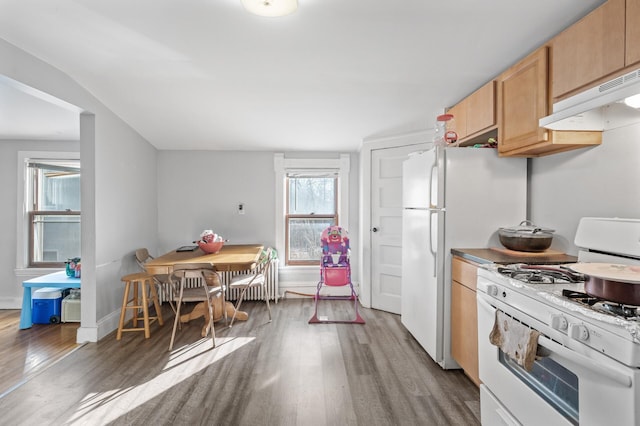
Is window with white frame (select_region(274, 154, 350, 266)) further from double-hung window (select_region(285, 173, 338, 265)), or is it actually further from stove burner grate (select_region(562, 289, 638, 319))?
stove burner grate (select_region(562, 289, 638, 319))

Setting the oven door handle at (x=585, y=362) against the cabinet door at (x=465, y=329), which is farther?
the cabinet door at (x=465, y=329)

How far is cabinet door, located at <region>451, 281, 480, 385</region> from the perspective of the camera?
219 centimetres

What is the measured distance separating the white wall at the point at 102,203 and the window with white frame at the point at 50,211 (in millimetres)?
1153

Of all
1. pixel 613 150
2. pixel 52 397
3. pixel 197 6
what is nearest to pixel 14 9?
pixel 197 6

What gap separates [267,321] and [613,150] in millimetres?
3291

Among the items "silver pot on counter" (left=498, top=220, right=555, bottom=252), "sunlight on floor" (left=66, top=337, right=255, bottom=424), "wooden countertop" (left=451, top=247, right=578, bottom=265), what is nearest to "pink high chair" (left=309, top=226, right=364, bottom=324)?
"sunlight on floor" (left=66, top=337, right=255, bottom=424)

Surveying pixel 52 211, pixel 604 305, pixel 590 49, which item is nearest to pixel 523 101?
pixel 590 49

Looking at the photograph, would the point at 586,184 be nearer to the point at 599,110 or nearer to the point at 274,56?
the point at 599,110

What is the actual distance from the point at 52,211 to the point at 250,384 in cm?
374

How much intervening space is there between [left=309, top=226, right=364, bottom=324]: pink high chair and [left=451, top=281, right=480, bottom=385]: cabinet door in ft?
4.44

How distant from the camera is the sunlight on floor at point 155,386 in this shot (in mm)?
2057

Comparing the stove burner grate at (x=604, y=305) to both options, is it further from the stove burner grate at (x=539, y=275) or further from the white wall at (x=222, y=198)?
the white wall at (x=222, y=198)

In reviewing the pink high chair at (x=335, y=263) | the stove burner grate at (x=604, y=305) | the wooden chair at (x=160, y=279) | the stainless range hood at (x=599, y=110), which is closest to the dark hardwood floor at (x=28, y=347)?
the wooden chair at (x=160, y=279)

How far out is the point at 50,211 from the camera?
4270 millimetres
